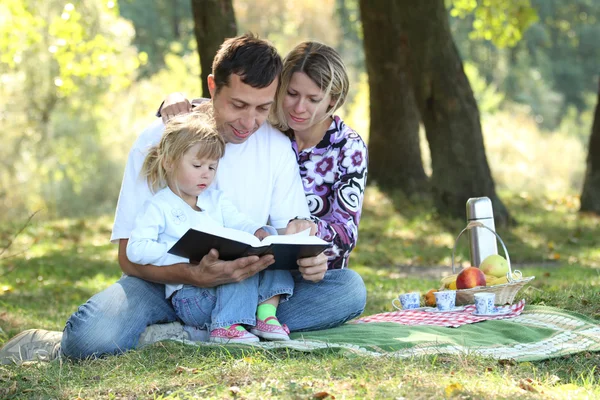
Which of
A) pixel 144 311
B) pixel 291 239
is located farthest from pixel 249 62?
pixel 144 311

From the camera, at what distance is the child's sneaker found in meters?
4.09

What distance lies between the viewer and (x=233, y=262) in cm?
395

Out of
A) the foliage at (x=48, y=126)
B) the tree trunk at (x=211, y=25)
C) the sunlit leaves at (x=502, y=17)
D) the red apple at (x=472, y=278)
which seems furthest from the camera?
the foliage at (x=48, y=126)

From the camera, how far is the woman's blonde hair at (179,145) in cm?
422

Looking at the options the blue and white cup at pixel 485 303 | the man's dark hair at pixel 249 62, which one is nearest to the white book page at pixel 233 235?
the man's dark hair at pixel 249 62

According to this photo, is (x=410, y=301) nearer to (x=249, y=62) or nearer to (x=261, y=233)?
(x=261, y=233)

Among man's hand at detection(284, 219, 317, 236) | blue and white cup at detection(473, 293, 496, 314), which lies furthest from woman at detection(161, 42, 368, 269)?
blue and white cup at detection(473, 293, 496, 314)

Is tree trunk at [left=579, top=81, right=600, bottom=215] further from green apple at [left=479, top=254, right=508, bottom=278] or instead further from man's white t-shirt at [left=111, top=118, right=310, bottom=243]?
man's white t-shirt at [left=111, top=118, right=310, bottom=243]

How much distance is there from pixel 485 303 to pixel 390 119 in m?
7.77

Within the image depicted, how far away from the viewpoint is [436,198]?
35.5 feet

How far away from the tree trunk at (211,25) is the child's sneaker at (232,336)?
4884mm

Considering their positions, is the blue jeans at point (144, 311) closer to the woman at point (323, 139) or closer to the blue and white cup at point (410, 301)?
the woman at point (323, 139)

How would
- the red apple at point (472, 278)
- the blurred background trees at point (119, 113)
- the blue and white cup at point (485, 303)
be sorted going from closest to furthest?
the blue and white cup at point (485, 303) → the red apple at point (472, 278) → the blurred background trees at point (119, 113)

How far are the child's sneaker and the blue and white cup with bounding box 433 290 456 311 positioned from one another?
5.01 ft
